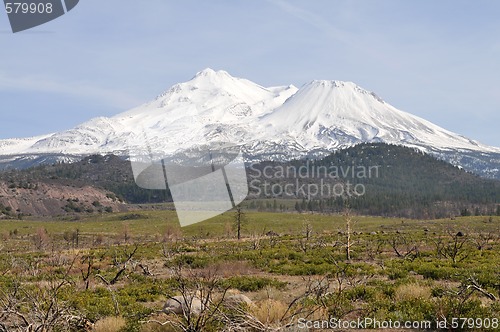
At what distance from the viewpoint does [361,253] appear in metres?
32.6

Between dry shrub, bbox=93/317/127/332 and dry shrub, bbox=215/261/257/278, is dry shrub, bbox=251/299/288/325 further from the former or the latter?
dry shrub, bbox=215/261/257/278

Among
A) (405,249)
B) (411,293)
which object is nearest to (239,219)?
(405,249)

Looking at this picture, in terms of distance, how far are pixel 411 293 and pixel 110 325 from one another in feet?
28.1

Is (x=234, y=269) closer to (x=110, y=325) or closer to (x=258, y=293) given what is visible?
(x=258, y=293)

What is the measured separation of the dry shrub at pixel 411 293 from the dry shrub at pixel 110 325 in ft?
25.1

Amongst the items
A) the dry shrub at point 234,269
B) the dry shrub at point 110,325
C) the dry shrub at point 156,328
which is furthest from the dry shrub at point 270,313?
the dry shrub at point 234,269

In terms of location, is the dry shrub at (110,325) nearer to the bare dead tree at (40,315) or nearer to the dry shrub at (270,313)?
the bare dead tree at (40,315)

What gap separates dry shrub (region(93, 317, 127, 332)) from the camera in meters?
11.6

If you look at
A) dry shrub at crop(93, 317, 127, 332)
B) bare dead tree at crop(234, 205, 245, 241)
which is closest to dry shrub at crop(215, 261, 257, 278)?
dry shrub at crop(93, 317, 127, 332)

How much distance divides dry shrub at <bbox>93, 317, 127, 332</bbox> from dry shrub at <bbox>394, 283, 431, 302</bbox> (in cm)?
766

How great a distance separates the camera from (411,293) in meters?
13.9

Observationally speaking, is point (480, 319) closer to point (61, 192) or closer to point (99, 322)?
point (99, 322)

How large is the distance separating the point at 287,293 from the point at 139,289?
591cm

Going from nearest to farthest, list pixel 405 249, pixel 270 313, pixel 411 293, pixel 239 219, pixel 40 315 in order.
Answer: pixel 40 315
pixel 270 313
pixel 411 293
pixel 405 249
pixel 239 219
